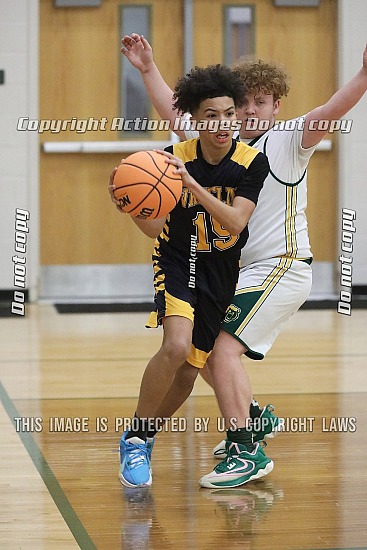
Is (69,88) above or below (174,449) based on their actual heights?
above

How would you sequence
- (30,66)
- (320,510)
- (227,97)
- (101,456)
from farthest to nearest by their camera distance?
(30,66)
(101,456)
(227,97)
(320,510)

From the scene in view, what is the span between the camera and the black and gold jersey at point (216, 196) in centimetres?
334

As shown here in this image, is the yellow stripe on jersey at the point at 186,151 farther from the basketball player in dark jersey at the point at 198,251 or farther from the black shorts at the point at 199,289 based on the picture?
the black shorts at the point at 199,289

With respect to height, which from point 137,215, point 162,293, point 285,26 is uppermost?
point 285,26

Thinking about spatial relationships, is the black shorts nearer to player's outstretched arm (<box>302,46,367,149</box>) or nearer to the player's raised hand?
player's outstretched arm (<box>302,46,367,149</box>)

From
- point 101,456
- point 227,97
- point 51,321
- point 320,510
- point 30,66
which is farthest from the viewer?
point 30,66

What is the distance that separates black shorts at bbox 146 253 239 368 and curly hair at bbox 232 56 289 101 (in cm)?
66

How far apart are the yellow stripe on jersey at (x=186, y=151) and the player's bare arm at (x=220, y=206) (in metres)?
0.15

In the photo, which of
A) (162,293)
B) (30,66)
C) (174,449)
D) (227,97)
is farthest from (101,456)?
(30,66)

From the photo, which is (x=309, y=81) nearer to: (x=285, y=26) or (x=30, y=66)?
(x=285, y=26)

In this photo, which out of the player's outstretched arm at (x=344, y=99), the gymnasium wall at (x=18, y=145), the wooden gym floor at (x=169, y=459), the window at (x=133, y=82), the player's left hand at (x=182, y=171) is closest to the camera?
the wooden gym floor at (x=169, y=459)

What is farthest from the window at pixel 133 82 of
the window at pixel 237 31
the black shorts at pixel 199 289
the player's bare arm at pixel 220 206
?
the player's bare arm at pixel 220 206

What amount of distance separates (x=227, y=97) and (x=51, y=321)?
15.5 ft

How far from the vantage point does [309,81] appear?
9.20 metres
